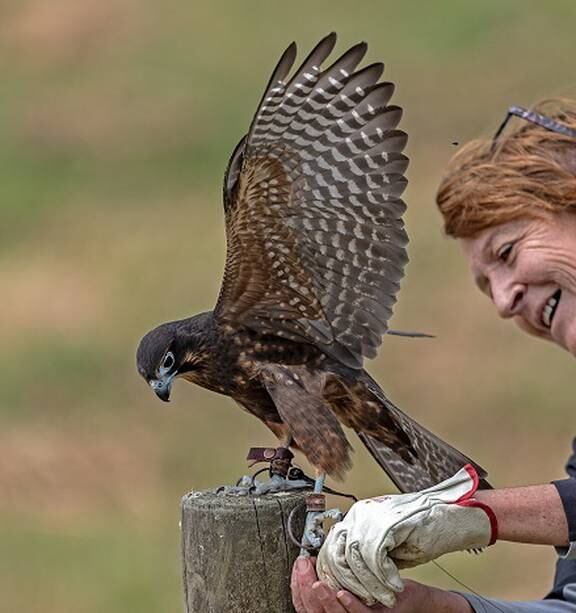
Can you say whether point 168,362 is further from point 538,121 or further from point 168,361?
point 538,121

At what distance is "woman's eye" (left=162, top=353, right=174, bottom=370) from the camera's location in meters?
5.00

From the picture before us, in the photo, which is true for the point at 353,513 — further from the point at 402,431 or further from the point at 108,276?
the point at 108,276

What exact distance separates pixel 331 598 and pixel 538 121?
1.27 m

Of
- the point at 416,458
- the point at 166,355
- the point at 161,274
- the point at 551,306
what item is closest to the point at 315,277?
the point at 166,355

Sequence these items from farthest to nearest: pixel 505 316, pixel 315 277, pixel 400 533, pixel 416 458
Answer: pixel 315 277 < pixel 416 458 < pixel 505 316 < pixel 400 533

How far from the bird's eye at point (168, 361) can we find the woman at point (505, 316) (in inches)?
40.8

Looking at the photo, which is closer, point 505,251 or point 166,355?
point 505,251

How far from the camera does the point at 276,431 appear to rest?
16.7 ft

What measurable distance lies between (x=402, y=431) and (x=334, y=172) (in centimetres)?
76

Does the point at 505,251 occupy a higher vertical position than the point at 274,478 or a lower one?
higher

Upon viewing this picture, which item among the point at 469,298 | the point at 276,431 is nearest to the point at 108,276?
the point at 469,298

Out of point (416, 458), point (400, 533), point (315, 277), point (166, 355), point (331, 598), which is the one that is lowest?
point (331, 598)

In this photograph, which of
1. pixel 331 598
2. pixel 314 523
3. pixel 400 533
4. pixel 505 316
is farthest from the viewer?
pixel 505 316

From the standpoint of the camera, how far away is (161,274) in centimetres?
1225
